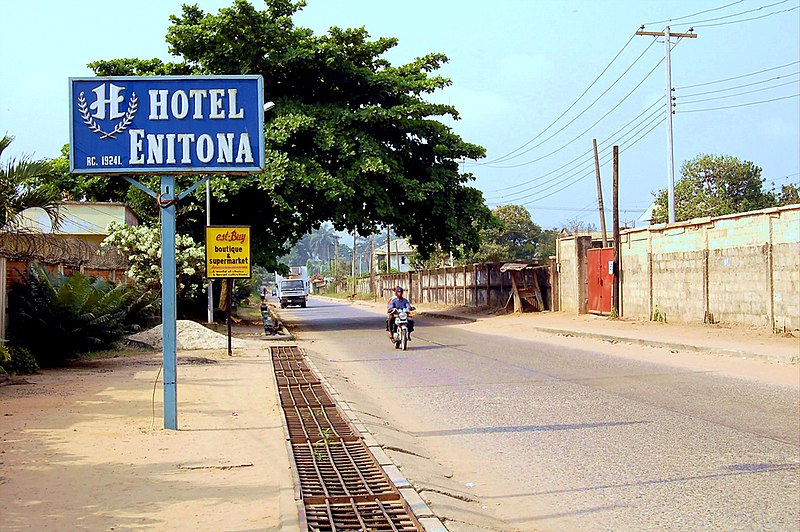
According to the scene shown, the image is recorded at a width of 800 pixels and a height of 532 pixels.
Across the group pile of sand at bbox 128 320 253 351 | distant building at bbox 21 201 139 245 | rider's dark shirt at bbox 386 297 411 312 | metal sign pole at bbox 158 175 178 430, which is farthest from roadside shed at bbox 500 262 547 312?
metal sign pole at bbox 158 175 178 430

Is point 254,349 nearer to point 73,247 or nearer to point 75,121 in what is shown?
point 73,247

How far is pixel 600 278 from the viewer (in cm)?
3278

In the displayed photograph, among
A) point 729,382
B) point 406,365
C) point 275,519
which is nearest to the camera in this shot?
point 275,519

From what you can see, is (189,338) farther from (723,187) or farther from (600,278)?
(723,187)

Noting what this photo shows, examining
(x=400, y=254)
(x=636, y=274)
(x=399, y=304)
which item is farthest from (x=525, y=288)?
(x=400, y=254)

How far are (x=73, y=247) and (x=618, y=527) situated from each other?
685 inches

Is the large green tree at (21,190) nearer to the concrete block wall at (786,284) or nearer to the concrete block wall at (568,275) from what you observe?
the concrete block wall at (786,284)


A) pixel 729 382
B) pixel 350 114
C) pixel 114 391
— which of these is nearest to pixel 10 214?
pixel 114 391

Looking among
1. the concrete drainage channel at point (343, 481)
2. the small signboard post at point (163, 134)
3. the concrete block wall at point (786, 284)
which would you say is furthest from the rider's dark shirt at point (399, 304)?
the small signboard post at point (163, 134)

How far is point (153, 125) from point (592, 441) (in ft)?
19.8

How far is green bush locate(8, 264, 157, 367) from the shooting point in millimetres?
16156

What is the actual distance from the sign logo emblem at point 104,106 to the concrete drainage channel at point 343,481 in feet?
13.3

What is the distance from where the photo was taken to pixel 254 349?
21984 millimetres

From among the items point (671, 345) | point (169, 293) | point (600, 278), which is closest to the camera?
point (169, 293)
